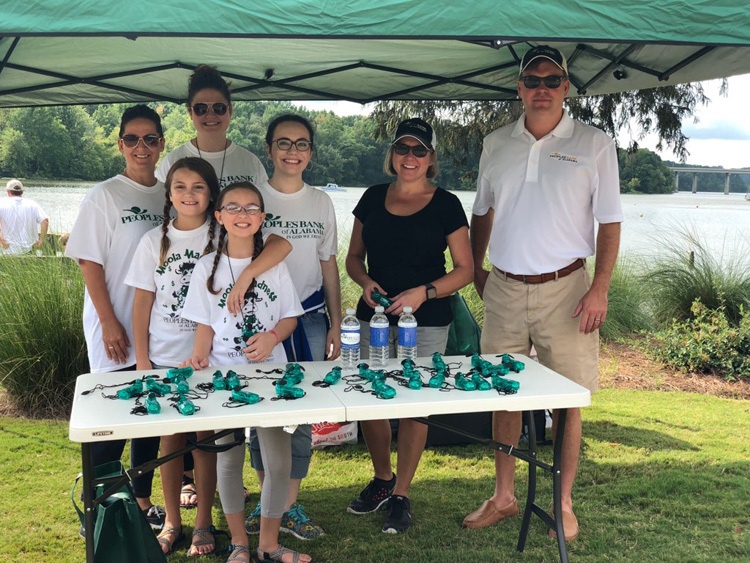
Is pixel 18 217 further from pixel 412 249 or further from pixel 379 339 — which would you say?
pixel 379 339

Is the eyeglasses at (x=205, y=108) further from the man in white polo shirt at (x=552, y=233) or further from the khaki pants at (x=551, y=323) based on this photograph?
the khaki pants at (x=551, y=323)

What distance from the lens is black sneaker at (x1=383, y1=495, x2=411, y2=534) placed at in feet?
10.1

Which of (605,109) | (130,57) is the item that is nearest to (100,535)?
(130,57)

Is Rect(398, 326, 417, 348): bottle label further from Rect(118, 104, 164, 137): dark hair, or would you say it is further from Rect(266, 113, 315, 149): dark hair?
Rect(118, 104, 164, 137): dark hair

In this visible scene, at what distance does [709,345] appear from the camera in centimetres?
608

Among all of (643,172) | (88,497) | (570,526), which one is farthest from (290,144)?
(643,172)

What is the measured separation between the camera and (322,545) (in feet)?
9.74

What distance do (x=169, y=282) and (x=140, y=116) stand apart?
685 mm

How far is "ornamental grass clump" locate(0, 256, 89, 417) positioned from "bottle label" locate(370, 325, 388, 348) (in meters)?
2.89

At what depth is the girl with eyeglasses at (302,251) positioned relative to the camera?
9.39ft

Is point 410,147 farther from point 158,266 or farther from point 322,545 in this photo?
point 322,545

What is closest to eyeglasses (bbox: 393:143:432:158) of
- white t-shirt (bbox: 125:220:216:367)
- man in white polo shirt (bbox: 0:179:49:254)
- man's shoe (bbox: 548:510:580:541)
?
white t-shirt (bbox: 125:220:216:367)

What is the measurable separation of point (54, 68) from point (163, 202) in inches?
69.3

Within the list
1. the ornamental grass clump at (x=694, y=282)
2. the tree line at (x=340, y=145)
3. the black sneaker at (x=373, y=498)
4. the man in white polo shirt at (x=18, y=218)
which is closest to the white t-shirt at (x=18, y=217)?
the man in white polo shirt at (x=18, y=218)
